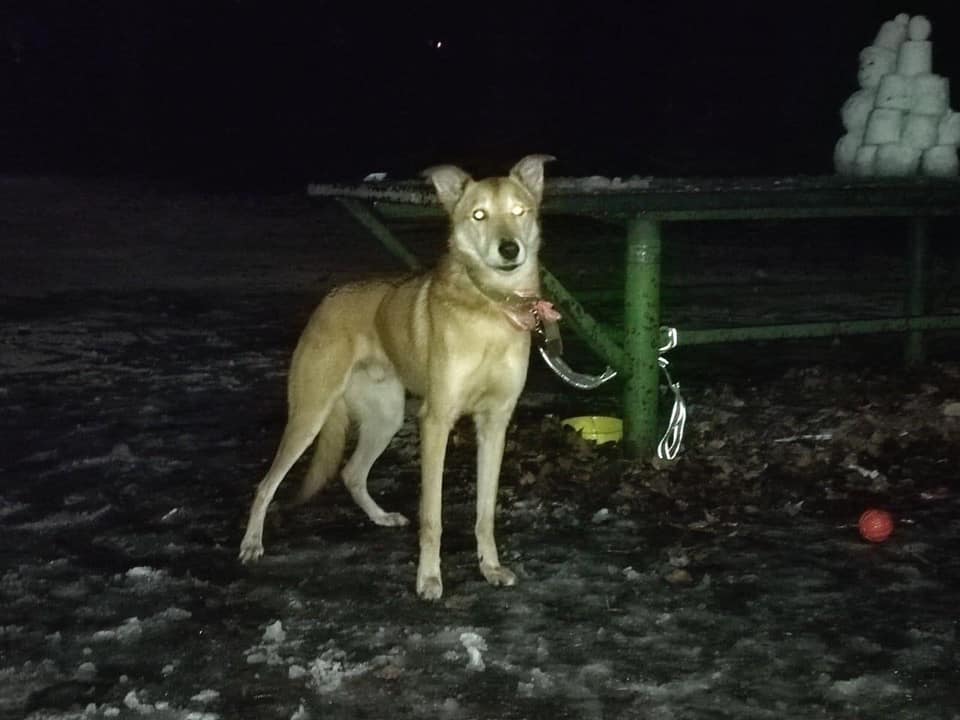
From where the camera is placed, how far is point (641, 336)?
638 cm

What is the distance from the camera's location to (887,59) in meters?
8.27

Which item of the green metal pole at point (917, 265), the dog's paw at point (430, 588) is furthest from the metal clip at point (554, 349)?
the green metal pole at point (917, 265)

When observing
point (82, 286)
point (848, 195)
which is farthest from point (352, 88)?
point (848, 195)

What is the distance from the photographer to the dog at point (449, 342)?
16.0 ft

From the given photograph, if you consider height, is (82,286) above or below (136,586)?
above

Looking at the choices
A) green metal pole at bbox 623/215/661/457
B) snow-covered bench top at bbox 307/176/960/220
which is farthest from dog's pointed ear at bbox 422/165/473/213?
green metal pole at bbox 623/215/661/457

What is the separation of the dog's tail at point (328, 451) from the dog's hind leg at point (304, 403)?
0.15 meters

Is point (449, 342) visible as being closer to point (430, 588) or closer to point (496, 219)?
point (496, 219)

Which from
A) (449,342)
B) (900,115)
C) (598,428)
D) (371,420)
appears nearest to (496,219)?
(449,342)

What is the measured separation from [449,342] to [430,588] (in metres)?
0.98

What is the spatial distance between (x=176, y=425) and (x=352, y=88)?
4496 cm

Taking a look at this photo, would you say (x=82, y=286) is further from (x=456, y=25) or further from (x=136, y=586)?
(x=456, y=25)

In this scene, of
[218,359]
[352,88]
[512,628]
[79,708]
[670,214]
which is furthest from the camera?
[352,88]

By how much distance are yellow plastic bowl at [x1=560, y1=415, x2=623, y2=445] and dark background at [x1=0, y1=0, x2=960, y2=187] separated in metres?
21.5
